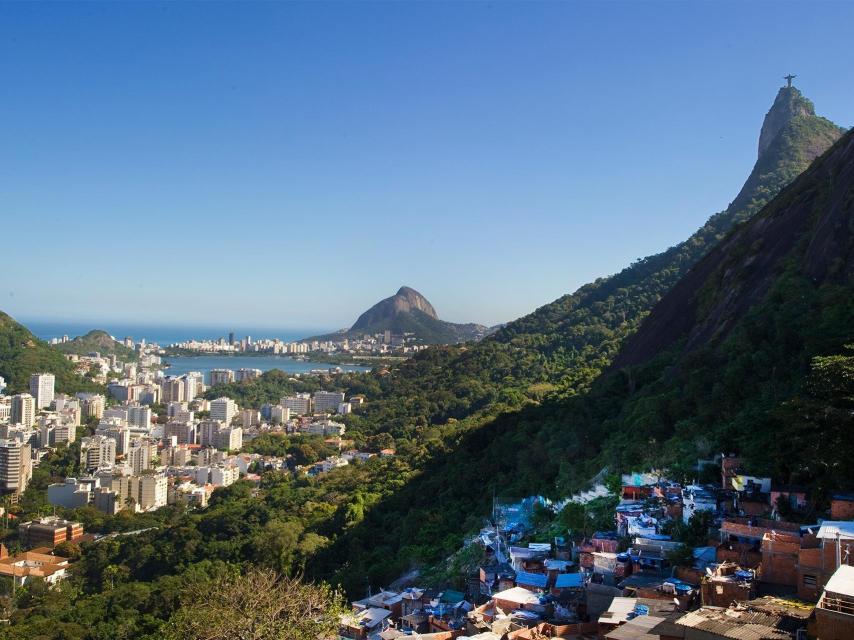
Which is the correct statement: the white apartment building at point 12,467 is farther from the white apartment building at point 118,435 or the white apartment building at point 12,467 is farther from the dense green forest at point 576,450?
the dense green forest at point 576,450

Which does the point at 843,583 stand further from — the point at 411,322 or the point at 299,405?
the point at 411,322

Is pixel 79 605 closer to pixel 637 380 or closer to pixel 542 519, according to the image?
pixel 542 519

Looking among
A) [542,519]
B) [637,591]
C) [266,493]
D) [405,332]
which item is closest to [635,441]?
[542,519]

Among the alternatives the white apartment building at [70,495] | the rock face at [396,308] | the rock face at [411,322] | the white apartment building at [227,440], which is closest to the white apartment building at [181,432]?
the white apartment building at [227,440]

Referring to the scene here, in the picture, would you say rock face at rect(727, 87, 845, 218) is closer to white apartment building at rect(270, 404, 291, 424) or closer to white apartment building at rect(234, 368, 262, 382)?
white apartment building at rect(270, 404, 291, 424)

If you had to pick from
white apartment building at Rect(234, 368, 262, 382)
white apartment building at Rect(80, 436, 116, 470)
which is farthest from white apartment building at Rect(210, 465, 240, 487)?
white apartment building at Rect(234, 368, 262, 382)

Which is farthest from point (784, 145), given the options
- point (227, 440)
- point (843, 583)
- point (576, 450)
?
point (843, 583)
